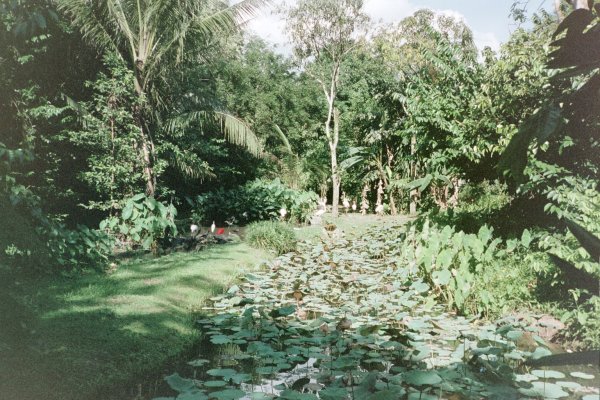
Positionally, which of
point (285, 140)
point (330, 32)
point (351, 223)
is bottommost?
point (351, 223)

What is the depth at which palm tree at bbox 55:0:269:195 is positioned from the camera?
32.0ft

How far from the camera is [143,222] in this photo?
342 inches

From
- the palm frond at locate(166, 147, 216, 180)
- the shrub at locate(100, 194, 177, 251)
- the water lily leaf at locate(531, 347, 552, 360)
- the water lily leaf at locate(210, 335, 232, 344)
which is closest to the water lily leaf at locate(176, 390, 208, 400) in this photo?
the water lily leaf at locate(210, 335, 232, 344)

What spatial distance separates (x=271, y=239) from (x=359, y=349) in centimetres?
573

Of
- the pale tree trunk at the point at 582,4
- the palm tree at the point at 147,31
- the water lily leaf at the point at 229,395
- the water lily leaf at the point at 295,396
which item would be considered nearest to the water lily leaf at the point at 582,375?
the water lily leaf at the point at 295,396

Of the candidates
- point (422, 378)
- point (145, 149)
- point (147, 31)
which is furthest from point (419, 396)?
point (147, 31)

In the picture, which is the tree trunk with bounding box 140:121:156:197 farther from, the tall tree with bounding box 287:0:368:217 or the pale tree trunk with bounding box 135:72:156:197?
the tall tree with bounding box 287:0:368:217

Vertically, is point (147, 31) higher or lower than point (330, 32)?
lower

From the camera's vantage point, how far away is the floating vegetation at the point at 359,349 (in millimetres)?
3490

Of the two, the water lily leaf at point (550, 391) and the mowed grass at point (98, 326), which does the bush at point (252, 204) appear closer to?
the mowed grass at point (98, 326)

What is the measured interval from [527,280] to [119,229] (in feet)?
22.8

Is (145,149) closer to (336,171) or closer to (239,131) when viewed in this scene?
(239,131)

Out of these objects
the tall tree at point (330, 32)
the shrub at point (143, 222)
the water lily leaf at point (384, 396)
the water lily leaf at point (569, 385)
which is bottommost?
the water lily leaf at point (569, 385)

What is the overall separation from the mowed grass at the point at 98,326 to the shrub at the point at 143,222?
34.9 inches
